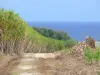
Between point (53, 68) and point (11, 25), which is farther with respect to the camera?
point (11, 25)

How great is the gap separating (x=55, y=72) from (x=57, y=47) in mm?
16839

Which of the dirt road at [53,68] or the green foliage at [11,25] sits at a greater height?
the green foliage at [11,25]

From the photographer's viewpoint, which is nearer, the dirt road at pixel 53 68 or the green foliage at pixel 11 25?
the dirt road at pixel 53 68

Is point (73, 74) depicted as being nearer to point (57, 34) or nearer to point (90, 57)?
point (90, 57)

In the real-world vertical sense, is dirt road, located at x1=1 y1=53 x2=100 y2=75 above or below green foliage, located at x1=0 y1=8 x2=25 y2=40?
below

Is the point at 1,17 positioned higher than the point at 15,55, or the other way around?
the point at 1,17

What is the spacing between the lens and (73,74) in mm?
15023

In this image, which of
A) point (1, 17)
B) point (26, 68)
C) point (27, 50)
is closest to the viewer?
point (26, 68)

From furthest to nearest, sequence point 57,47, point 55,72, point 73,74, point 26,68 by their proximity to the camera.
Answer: point 57,47 < point 26,68 < point 55,72 < point 73,74

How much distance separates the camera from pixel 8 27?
22500mm

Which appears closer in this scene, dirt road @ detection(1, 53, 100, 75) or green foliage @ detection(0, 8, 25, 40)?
dirt road @ detection(1, 53, 100, 75)

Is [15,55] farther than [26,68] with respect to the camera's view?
Yes

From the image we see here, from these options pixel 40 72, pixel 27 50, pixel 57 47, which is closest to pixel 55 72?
pixel 40 72

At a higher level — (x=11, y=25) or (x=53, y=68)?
(x=11, y=25)
